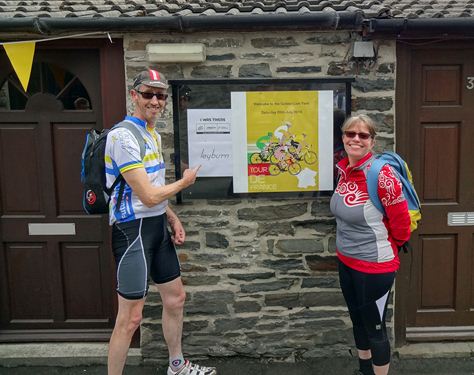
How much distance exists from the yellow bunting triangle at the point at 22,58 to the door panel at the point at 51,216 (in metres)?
0.19

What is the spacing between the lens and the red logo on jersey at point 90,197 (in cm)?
304

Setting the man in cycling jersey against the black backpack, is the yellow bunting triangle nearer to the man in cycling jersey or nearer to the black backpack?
the black backpack

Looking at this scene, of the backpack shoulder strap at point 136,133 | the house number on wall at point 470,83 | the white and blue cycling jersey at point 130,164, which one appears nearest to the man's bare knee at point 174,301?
the white and blue cycling jersey at point 130,164

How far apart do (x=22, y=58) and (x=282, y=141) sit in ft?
6.75

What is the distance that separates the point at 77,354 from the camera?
400 centimetres

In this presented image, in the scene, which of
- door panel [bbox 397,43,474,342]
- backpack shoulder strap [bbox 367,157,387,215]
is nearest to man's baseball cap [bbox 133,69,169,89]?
backpack shoulder strap [bbox 367,157,387,215]

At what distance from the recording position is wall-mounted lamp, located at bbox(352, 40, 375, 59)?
11.8 feet

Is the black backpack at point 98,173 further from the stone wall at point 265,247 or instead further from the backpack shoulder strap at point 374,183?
the backpack shoulder strap at point 374,183

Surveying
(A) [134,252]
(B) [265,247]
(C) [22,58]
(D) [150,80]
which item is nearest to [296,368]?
(B) [265,247]

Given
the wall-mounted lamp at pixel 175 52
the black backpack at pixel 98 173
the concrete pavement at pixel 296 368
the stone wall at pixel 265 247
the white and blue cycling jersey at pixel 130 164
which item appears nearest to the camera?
the white and blue cycling jersey at pixel 130 164

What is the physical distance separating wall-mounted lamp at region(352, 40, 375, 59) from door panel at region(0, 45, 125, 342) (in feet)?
6.54

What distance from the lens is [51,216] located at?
4.06 m

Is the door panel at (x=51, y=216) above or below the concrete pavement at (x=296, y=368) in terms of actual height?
above

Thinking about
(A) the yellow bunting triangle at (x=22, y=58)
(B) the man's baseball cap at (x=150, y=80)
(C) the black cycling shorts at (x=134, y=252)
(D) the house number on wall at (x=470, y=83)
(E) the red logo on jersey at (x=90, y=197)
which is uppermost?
(A) the yellow bunting triangle at (x=22, y=58)
